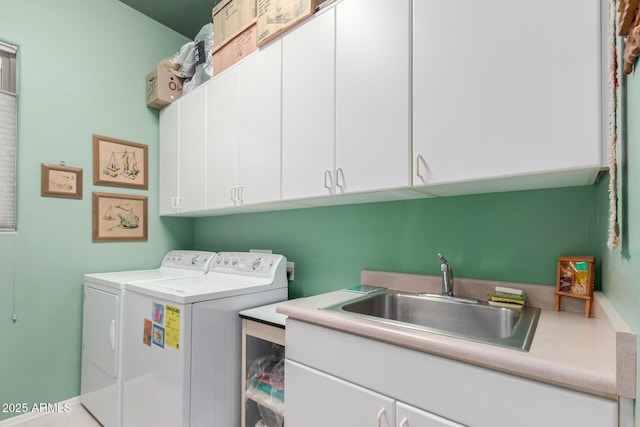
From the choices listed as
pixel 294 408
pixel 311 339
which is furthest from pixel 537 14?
pixel 294 408

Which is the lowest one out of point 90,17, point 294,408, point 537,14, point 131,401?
point 131,401

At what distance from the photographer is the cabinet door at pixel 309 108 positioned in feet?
5.07

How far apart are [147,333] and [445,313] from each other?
1.53 meters

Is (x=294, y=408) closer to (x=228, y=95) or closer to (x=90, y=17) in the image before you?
(x=228, y=95)

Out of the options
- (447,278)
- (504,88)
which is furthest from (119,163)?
(504,88)

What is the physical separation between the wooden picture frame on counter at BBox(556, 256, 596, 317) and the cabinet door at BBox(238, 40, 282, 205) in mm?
1303

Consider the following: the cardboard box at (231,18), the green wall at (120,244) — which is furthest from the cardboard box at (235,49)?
the green wall at (120,244)

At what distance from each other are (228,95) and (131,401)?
1904 millimetres

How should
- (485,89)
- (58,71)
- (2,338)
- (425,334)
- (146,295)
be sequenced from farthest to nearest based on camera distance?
(58,71) → (2,338) → (146,295) → (485,89) → (425,334)

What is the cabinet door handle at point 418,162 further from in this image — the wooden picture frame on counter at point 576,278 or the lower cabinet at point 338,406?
the lower cabinet at point 338,406

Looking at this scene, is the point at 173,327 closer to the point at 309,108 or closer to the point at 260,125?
the point at 260,125

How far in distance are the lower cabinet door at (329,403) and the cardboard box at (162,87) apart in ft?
7.45

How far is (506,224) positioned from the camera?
4.62 ft

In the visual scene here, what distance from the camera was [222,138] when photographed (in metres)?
2.13
